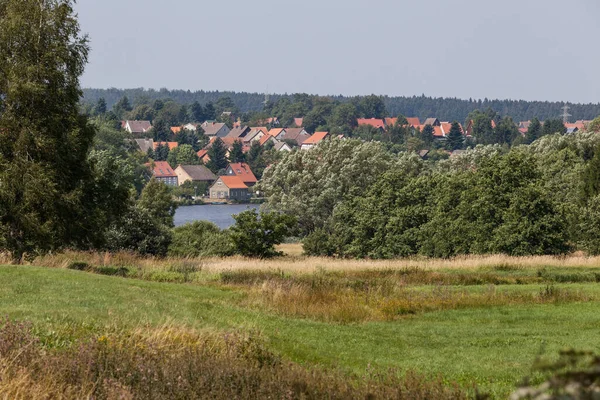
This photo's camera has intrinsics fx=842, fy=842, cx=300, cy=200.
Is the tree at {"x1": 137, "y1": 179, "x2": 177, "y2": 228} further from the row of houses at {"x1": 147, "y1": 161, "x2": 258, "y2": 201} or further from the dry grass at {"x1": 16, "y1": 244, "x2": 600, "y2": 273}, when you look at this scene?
the row of houses at {"x1": 147, "y1": 161, "x2": 258, "y2": 201}

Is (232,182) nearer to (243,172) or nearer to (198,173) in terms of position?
(243,172)

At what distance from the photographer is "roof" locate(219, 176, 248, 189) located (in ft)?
460

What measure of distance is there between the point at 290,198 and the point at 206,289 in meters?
45.1

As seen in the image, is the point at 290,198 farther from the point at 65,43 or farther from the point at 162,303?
the point at 162,303

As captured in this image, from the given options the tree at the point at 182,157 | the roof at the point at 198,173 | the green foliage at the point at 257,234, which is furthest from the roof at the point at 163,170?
the green foliage at the point at 257,234

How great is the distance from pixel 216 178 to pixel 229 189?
12.6 meters

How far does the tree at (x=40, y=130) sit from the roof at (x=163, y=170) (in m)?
120

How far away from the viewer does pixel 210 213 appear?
116500 mm

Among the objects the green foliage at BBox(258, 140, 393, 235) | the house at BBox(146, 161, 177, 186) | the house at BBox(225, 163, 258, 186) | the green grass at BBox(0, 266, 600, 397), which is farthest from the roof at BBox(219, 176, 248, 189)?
the green grass at BBox(0, 266, 600, 397)

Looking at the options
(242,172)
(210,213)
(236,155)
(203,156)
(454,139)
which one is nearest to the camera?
(210,213)

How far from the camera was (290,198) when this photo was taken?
68312 mm

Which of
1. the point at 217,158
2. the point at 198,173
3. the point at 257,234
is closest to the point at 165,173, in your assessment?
the point at 198,173

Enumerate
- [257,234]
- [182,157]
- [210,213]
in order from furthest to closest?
[182,157] < [210,213] < [257,234]

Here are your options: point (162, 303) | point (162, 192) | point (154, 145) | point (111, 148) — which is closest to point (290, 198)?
point (162, 192)
